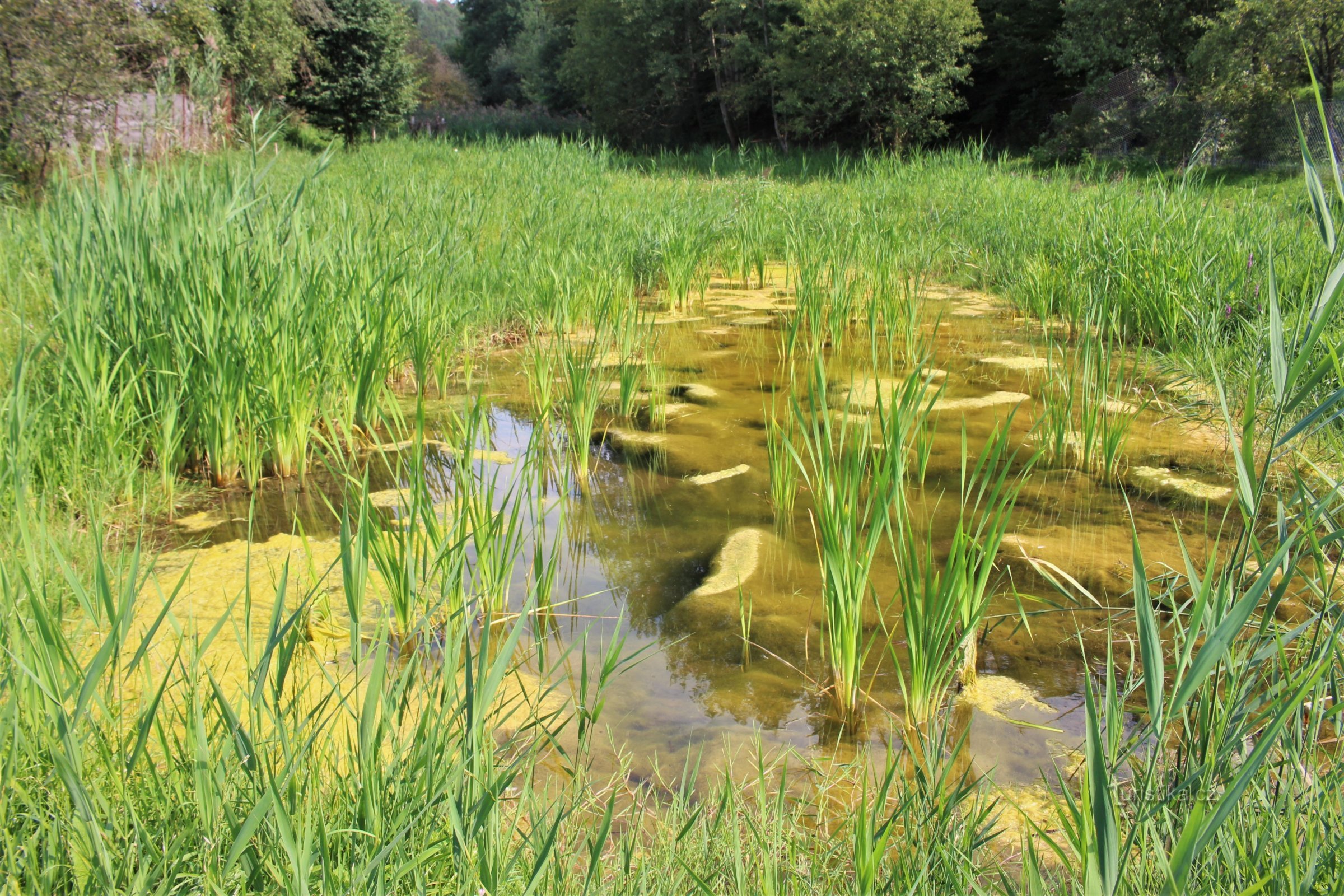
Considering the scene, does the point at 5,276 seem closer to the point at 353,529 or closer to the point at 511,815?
the point at 353,529

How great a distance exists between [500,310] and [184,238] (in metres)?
2.12

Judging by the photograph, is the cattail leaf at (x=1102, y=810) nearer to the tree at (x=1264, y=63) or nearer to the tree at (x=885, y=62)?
the tree at (x=1264, y=63)

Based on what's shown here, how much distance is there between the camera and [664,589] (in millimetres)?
2457

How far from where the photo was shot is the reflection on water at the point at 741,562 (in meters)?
1.87

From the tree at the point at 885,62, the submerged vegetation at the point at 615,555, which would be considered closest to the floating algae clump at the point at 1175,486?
the submerged vegetation at the point at 615,555

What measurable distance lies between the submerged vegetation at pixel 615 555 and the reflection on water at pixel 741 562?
0.06ft

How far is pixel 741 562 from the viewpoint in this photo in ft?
8.29

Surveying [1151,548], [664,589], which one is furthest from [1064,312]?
[664,589]

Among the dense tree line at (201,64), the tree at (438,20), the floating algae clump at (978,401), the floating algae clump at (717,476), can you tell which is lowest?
the floating algae clump at (717,476)

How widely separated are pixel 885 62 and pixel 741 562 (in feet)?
46.6

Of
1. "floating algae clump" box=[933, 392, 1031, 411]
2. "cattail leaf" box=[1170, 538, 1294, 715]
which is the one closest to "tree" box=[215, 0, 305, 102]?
"floating algae clump" box=[933, 392, 1031, 411]

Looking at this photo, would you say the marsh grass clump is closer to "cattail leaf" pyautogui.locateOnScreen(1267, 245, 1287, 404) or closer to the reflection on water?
the reflection on water

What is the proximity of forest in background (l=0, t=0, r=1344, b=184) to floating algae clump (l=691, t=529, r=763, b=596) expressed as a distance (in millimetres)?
1951

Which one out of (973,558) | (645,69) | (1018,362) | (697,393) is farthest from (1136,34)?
(973,558)
